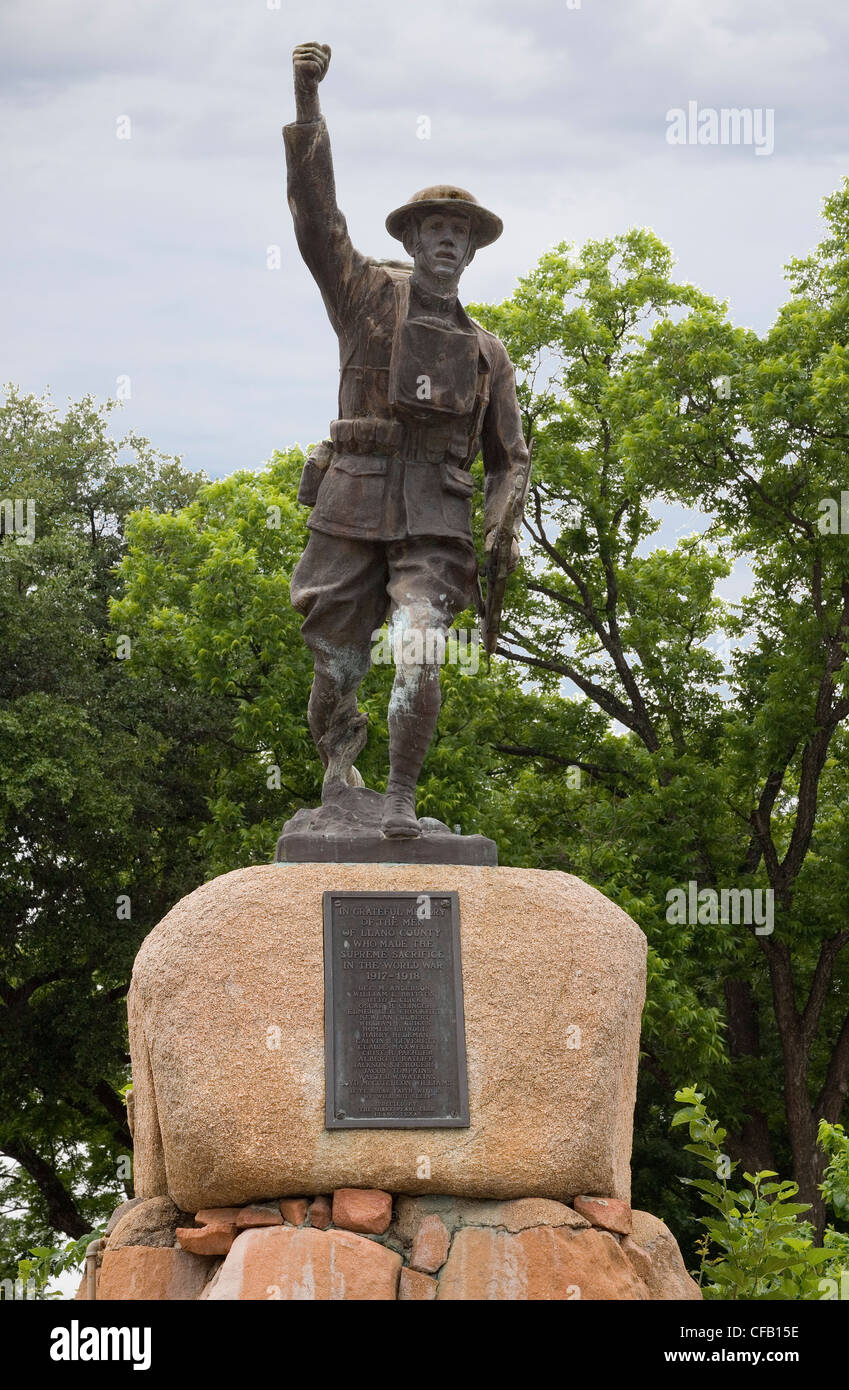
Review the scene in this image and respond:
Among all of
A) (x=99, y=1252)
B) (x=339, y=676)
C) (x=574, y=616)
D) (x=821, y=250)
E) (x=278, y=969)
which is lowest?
(x=99, y=1252)

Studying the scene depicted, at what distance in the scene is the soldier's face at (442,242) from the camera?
629 cm

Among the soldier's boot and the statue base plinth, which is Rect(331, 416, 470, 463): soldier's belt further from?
the statue base plinth

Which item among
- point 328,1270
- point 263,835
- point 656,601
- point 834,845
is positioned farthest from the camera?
point 656,601

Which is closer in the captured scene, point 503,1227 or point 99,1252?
point 503,1227

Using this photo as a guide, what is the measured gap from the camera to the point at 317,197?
6098 mm

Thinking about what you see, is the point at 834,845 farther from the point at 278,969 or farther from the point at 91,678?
the point at 278,969

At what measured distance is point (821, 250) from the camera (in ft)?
54.3

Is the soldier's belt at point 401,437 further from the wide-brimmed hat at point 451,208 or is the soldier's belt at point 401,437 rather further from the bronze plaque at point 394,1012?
the bronze plaque at point 394,1012

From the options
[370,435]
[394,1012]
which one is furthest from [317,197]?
[394,1012]

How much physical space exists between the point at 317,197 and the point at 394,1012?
9.88ft

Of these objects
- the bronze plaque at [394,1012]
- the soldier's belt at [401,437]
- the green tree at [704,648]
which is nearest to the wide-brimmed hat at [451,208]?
the soldier's belt at [401,437]

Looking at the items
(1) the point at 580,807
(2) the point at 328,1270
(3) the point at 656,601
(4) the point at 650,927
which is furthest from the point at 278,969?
(3) the point at 656,601

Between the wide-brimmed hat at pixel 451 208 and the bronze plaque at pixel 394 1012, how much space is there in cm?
261

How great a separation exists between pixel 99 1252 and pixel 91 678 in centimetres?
1288
